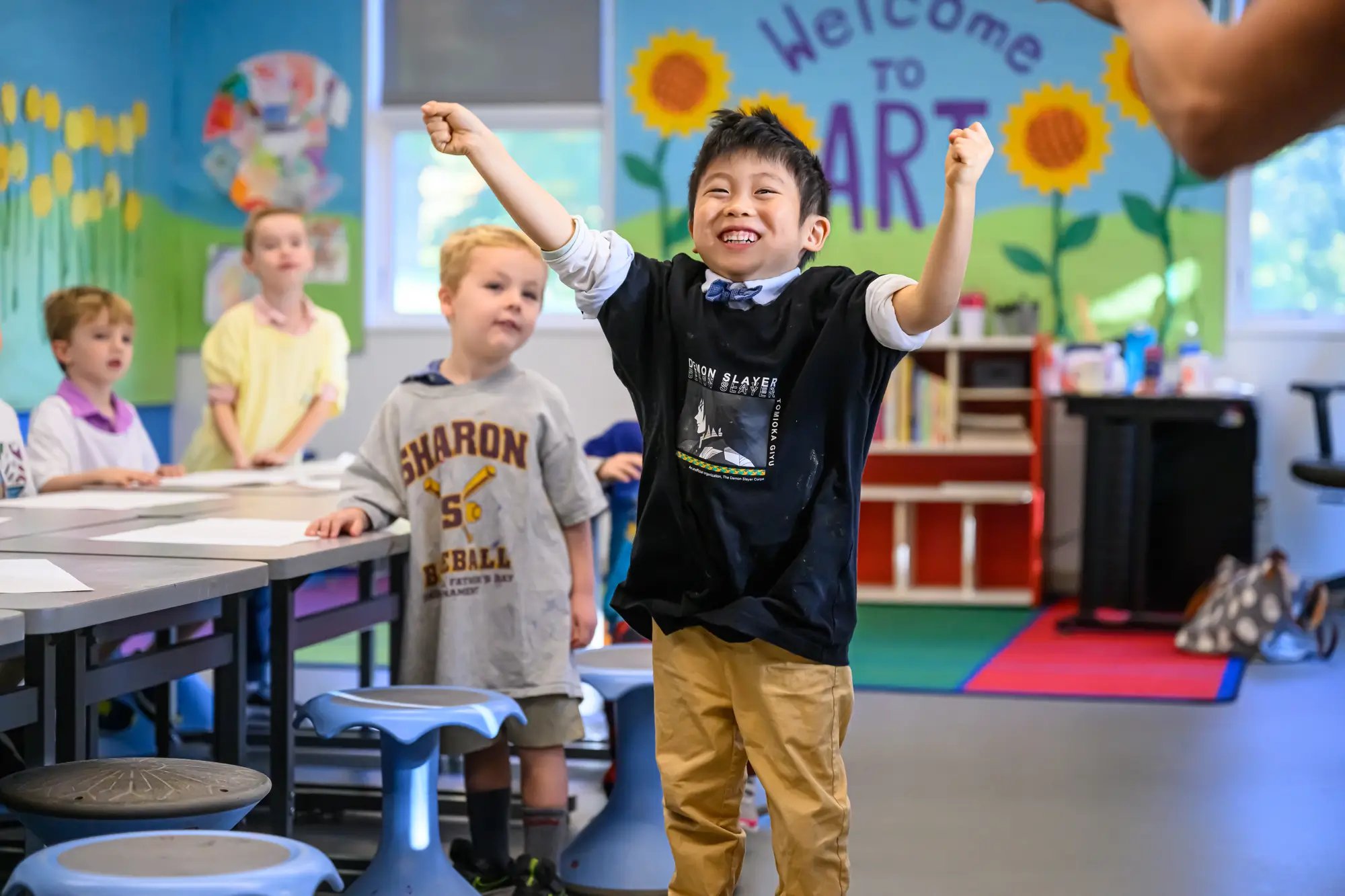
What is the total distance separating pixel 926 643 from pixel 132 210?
12.7 ft

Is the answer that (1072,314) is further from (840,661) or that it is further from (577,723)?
(840,661)

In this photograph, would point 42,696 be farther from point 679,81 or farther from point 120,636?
point 679,81

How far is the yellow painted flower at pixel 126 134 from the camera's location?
6465mm

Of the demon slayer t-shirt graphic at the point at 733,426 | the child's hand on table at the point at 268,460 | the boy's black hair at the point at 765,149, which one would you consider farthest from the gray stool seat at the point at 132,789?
the child's hand on table at the point at 268,460

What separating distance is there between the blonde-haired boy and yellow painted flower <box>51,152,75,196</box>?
2.74 m

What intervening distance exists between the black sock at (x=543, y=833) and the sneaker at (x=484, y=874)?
6 cm

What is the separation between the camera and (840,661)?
1.78 metres

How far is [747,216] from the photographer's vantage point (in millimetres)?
1793

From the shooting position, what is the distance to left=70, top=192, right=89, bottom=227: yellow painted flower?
20.1 ft

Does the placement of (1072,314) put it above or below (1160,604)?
above

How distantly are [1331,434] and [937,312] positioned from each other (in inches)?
196

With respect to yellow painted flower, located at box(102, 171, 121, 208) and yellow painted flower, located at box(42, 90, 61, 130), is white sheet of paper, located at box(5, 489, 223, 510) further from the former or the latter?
yellow painted flower, located at box(102, 171, 121, 208)

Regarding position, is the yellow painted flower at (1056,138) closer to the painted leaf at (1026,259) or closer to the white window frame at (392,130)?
the painted leaf at (1026,259)

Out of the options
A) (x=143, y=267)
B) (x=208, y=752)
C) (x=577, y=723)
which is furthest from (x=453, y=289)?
(x=143, y=267)
